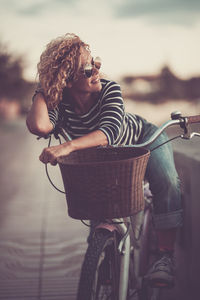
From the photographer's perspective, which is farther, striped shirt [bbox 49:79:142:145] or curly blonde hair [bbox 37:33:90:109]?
curly blonde hair [bbox 37:33:90:109]

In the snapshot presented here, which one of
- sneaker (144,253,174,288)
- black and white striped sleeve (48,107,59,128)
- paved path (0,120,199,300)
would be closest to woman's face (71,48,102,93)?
black and white striped sleeve (48,107,59,128)

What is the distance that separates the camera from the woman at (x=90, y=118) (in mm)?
2656

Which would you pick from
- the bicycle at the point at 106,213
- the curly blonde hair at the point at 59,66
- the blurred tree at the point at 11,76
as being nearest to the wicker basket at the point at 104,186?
the bicycle at the point at 106,213

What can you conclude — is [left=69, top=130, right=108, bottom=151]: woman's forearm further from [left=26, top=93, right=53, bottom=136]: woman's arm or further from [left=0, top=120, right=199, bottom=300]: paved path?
[left=0, top=120, right=199, bottom=300]: paved path

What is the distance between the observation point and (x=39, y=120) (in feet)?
8.74

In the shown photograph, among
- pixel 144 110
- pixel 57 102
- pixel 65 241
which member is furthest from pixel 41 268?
pixel 144 110

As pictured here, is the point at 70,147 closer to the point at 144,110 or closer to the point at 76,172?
the point at 76,172

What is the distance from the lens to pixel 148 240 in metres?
3.96

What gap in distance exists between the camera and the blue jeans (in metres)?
3.24

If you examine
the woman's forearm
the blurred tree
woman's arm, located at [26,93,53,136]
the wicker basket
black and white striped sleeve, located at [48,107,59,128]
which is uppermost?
the blurred tree

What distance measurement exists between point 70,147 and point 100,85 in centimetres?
55

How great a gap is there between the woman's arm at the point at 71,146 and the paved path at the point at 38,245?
2131 mm

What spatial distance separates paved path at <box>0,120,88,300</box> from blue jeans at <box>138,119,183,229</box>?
55.6 inches

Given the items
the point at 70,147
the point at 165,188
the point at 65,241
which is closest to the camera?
the point at 70,147
